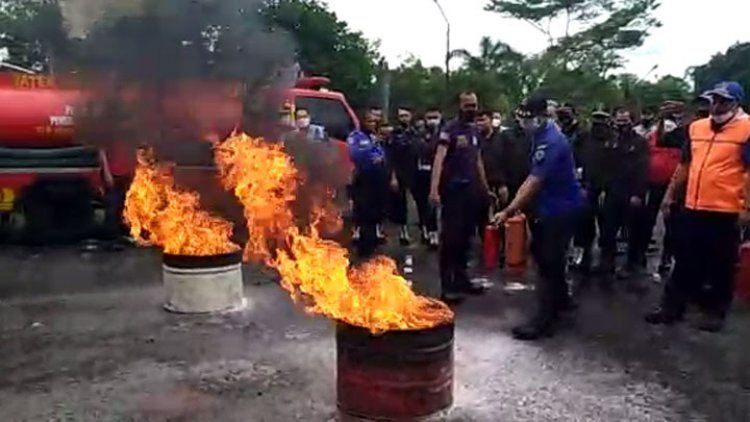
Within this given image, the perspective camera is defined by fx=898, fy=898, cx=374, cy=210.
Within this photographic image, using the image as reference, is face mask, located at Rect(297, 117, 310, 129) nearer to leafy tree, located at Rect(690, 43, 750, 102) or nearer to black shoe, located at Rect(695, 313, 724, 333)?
black shoe, located at Rect(695, 313, 724, 333)

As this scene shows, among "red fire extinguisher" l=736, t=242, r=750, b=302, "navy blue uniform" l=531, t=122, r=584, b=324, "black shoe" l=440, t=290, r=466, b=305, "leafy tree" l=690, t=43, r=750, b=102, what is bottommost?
"black shoe" l=440, t=290, r=466, b=305

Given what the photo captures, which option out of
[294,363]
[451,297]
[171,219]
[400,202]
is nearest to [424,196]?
[400,202]

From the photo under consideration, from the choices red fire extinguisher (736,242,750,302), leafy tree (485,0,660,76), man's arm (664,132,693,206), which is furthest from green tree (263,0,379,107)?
man's arm (664,132,693,206)

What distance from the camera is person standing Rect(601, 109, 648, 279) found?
8961 mm

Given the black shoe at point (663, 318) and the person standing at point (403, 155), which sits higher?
the person standing at point (403, 155)

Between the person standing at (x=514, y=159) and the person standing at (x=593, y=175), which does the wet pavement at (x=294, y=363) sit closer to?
the person standing at (x=593, y=175)

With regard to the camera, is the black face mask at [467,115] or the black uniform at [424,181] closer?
the black face mask at [467,115]

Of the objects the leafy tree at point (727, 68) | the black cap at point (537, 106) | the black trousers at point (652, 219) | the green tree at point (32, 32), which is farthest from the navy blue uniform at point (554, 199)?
the leafy tree at point (727, 68)

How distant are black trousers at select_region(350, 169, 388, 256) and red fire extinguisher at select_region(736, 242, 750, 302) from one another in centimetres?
413

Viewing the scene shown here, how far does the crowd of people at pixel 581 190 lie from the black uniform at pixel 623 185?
0.04 ft

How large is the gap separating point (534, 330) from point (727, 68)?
44258 mm

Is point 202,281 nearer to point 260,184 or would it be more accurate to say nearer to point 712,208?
point 260,184

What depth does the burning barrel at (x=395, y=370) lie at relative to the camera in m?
4.50

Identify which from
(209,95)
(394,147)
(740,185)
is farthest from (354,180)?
(740,185)
